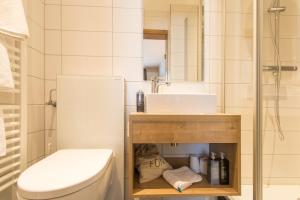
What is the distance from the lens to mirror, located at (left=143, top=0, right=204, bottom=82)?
1.63m

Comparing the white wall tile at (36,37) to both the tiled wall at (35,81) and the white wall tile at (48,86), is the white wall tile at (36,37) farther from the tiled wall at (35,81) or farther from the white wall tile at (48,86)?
the white wall tile at (48,86)

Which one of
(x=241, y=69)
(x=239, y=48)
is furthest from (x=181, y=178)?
(x=239, y=48)

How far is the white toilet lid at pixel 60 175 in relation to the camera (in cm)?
79

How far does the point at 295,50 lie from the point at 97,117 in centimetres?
129

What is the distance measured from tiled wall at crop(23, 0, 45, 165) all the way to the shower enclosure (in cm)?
132

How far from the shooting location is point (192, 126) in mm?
1240

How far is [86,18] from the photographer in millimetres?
1604

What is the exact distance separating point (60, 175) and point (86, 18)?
1118 mm

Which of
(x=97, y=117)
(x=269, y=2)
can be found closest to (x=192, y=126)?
(x=97, y=117)

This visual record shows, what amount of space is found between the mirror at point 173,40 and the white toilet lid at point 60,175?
77 centimetres

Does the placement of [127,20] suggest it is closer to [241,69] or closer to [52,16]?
[52,16]

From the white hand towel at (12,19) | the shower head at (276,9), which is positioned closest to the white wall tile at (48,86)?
the white hand towel at (12,19)

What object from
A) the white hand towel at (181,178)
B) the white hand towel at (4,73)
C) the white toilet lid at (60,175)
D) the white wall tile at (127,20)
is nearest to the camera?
the white toilet lid at (60,175)

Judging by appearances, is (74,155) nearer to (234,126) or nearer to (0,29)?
(0,29)
